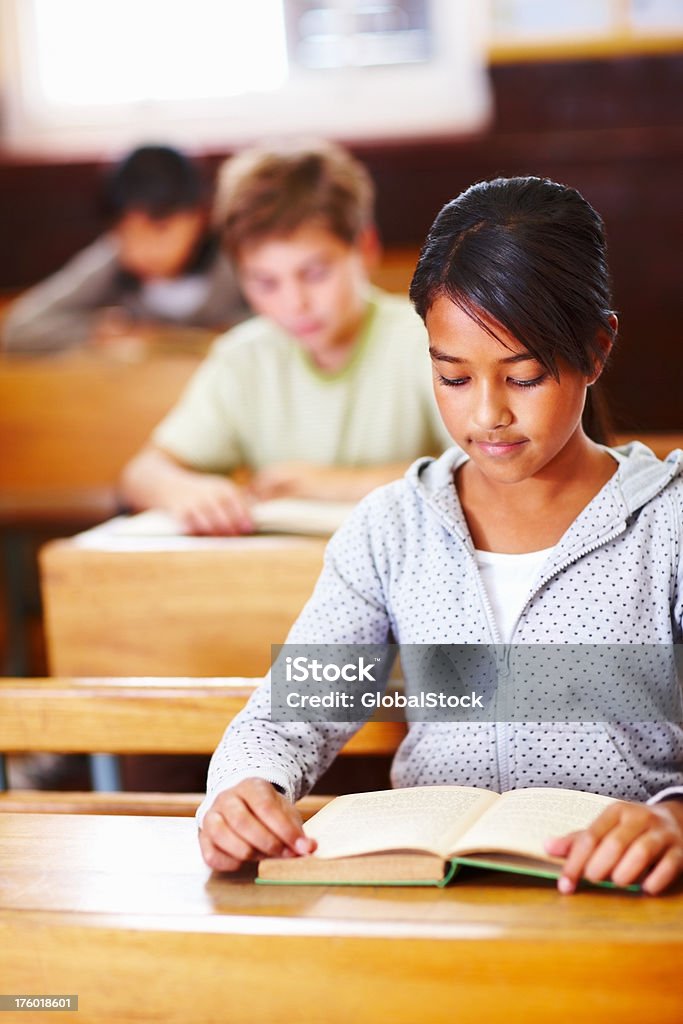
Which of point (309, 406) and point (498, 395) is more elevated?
point (498, 395)

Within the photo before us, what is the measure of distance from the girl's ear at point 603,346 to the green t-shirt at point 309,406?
3.21ft

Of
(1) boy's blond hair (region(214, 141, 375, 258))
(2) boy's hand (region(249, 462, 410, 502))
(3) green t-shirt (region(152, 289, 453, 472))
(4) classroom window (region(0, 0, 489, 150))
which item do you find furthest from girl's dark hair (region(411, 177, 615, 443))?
(4) classroom window (region(0, 0, 489, 150))

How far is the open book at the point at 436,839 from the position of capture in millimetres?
982

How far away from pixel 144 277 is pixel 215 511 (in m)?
2.05

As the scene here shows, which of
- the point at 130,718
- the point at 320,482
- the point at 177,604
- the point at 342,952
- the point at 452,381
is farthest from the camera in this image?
the point at 320,482

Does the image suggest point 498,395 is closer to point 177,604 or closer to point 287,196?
point 177,604

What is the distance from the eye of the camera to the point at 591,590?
1229 mm

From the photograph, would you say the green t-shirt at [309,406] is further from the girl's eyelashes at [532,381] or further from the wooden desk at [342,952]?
the wooden desk at [342,952]

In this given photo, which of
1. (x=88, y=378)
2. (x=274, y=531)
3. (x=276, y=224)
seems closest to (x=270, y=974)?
(x=274, y=531)

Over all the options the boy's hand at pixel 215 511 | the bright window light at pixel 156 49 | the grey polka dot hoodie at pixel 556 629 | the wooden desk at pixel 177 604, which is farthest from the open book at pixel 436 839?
the bright window light at pixel 156 49

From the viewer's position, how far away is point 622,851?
964 mm

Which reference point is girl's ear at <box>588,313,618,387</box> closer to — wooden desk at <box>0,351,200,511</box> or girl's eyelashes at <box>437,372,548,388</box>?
girl's eyelashes at <box>437,372,548,388</box>

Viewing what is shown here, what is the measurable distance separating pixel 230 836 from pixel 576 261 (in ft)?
1.88

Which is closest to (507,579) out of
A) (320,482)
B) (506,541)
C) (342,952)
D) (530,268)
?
(506,541)
